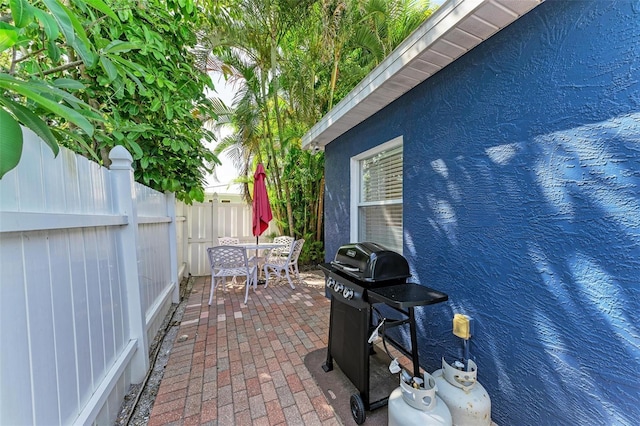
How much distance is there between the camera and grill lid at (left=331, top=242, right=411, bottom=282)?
1875mm

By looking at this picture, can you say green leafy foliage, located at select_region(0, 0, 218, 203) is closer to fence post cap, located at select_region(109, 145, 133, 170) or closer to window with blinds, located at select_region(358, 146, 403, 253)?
fence post cap, located at select_region(109, 145, 133, 170)

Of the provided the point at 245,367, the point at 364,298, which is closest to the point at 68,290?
the point at 245,367

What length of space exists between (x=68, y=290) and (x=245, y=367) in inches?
65.2

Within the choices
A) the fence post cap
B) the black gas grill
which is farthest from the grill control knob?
the fence post cap

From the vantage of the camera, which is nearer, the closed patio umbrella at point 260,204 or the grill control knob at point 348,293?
the grill control knob at point 348,293

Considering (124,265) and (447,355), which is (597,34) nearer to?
(447,355)

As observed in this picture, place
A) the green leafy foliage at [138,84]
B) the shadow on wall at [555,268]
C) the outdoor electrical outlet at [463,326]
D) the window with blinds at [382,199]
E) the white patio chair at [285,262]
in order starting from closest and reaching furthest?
the shadow on wall at [555,268], the green leafy foliage at [138,84], the outdoor electrical outlet at [463,326], the window with blinds at [382,199], the white patio chair at [285,262]

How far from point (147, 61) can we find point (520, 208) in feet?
11.5

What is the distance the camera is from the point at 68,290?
4.50ft

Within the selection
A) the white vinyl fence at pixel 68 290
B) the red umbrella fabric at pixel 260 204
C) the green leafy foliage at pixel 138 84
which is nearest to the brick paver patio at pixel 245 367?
the white vinyl fence at pixel 68 290

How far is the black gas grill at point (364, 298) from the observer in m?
Result: 1.78

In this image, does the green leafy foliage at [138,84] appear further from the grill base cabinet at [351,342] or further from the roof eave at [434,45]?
the grill base cabinet at [351,342]

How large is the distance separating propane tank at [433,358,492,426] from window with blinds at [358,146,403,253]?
136 cm

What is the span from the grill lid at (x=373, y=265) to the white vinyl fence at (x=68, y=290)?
1.71 m
